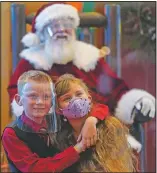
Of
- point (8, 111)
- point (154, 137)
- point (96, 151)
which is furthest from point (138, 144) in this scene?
point (8, 111)

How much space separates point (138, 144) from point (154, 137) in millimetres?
70

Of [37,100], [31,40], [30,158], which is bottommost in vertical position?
[30,158]

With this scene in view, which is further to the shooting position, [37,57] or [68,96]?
[37,57]

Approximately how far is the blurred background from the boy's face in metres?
0.17

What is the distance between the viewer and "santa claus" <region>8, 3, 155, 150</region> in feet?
2.51

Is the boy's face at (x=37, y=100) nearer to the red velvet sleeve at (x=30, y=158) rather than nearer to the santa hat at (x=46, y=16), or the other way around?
the red velvet sleeve at (x=30, y=158)

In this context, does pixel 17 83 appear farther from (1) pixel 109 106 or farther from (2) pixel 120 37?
(2) pixel 120 37

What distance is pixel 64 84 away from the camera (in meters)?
0.67

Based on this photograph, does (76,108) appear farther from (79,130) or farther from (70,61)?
(70,61)

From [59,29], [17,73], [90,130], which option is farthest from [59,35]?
[90,130]

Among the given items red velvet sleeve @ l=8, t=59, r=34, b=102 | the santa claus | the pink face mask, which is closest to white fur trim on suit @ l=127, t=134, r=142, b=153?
the santa claus

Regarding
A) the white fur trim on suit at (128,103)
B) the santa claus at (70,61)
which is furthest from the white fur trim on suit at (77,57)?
the white fur trim on suit at (128,103)

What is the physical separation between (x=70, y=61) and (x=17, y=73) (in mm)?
118

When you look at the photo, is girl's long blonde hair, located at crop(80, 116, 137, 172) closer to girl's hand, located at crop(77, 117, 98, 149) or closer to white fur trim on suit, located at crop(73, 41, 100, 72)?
girl's hand, located at crop(77, 117, 98, 149)
